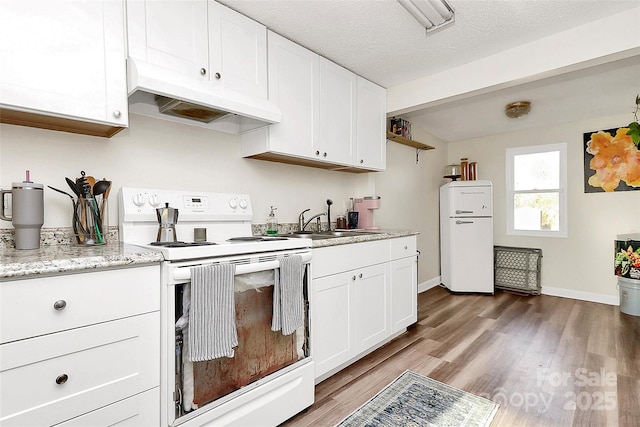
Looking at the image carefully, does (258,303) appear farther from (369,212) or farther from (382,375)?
(369,212)

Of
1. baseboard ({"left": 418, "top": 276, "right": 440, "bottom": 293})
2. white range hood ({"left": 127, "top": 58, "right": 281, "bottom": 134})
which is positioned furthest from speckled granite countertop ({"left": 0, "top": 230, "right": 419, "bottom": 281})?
baseboard ({"left": 418, "top": 276, "right": 440, "bottom": 293})

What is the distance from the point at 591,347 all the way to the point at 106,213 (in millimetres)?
3651

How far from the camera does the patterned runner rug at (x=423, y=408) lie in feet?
5.53

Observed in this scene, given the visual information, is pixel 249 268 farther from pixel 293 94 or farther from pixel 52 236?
pixel 293 94

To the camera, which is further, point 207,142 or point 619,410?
point 207,142

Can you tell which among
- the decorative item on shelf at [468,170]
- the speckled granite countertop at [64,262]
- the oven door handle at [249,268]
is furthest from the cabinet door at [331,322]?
the decorative item on shelf at [468,170]

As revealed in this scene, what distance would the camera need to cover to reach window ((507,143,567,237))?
162 inches

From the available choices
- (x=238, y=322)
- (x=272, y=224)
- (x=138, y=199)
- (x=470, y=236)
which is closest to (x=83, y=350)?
(x=238, y=322)

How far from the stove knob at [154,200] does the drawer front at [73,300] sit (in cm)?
64

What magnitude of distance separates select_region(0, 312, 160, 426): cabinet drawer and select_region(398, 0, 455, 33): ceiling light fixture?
6.84ft

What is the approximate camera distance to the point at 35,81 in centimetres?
125

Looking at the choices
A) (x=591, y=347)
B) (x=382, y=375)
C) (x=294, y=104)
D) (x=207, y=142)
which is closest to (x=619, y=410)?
(x=591, y=347)

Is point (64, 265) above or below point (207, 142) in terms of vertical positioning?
below

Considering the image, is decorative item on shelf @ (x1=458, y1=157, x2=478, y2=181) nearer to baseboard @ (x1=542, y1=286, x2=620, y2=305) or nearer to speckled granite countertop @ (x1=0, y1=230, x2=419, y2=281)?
baseboard @ (x1=542, y1=286, x2=620, y2=305)
